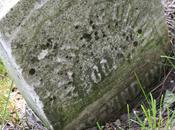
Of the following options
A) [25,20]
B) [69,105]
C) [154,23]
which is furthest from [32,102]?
[154,23]

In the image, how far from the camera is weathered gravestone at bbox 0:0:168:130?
2.13 m

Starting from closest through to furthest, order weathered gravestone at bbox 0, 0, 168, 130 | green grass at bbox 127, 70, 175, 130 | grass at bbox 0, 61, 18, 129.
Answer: green grass at bbox 127, 70, 175, 130, weathered gravestone at bbox 0, 0, 168, 130, grass at bbox 0, 61, 18, 129

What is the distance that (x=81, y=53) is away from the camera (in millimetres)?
2344

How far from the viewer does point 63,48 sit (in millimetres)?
2268

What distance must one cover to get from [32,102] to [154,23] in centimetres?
76

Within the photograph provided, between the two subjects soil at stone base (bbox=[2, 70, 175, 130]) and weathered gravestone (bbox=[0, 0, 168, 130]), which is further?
soil at stone base (bbox=[2, 70, 175, 130])

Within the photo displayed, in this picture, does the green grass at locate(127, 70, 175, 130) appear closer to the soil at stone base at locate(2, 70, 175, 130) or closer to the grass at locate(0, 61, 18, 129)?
the soil at stone base at locate(2, 70, 175, 130)

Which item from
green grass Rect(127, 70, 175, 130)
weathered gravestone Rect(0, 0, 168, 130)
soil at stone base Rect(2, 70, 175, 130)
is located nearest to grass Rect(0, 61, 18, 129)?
soil at stone base Rect(2, 70, 175, 130)

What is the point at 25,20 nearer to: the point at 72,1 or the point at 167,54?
the point at 72,1

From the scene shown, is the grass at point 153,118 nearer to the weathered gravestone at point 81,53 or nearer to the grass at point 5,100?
the weathered gravestone at point 81,53

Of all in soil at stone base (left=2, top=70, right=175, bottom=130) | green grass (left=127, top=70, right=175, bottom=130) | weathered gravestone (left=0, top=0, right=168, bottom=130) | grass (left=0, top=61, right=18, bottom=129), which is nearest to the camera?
green grass (left=127, top=70, right=175, bottom=130)

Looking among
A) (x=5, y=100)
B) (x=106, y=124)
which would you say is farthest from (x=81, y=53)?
(x=5, y=100)

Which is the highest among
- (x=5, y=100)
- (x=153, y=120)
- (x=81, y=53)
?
(x=81, y=53)

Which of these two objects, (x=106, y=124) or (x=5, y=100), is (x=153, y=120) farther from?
(x=5, y=100)
